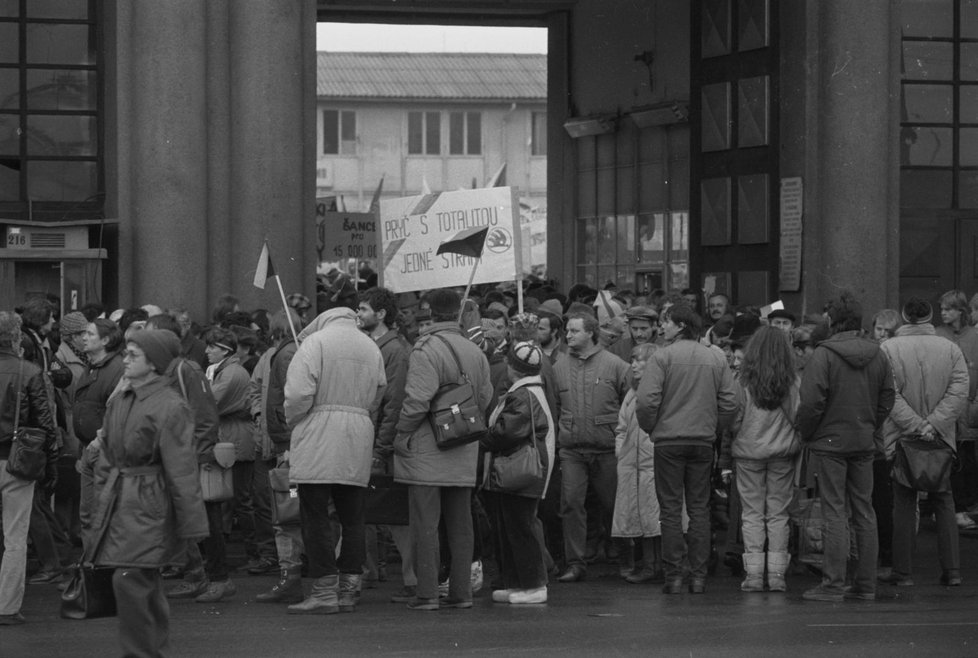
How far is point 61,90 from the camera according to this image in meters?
18.6

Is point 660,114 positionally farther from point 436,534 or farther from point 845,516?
point 436,534

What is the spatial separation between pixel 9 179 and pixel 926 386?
10331mm

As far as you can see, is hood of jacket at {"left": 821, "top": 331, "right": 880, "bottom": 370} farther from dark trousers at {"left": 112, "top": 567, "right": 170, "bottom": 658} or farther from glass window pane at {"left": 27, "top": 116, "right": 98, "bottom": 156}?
glass window pane at {"left": 27, "top": 116, "right": 98, "bottom": 156}

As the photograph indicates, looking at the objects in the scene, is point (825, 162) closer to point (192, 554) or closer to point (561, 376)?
point (561, 376)

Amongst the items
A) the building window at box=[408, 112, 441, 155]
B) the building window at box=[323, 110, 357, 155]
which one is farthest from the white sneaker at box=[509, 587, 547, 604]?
the building window at box=[408, 112, 441, 155]

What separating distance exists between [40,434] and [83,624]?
1.19 m

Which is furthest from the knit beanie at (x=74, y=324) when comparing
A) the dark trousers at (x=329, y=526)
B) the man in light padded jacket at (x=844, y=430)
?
the man in light padded jacket at (x=844, y=430)

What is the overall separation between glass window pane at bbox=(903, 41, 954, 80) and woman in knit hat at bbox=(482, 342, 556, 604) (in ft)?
35.8

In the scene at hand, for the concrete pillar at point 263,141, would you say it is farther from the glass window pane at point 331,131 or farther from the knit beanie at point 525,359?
the glass window pane at point 331,131

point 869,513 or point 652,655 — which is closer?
point 652,655

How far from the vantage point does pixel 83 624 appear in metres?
10.6

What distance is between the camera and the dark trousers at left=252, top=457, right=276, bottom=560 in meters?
12.8

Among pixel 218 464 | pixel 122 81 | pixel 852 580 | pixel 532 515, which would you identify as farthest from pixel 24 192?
pixel 852 580

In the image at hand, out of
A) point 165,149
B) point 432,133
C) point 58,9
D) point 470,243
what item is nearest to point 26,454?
point 470,243
